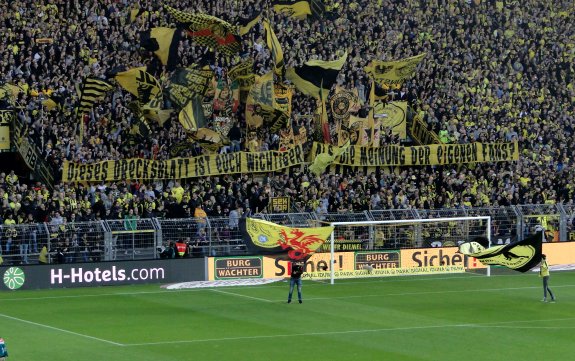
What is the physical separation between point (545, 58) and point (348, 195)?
66.9ft

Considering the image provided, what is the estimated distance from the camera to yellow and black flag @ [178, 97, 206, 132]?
160 feet

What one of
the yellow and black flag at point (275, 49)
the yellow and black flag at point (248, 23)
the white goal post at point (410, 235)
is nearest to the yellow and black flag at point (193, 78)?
the yellow and black flag at point (275, 49)

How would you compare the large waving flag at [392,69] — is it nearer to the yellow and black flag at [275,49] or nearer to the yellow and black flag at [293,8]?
the yellow and black flag at [293,8]

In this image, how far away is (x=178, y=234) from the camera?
4347 centimetres

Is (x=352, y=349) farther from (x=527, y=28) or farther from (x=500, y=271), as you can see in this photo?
(x=527, y=28)

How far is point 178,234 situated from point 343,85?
15.4 meters

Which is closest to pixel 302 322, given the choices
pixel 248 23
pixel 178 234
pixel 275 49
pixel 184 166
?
pixel 178 234

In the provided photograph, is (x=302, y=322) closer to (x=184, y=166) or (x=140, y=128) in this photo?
(x=184, y=166)

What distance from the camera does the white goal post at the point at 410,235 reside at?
1791 inches

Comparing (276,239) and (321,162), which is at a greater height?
(321,162)

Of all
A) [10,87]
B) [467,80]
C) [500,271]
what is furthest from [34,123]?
[467,80]

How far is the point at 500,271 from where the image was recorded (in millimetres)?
47875

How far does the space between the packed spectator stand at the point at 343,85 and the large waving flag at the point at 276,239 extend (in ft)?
20.9

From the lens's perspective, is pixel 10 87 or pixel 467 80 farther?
pixel 467 80
